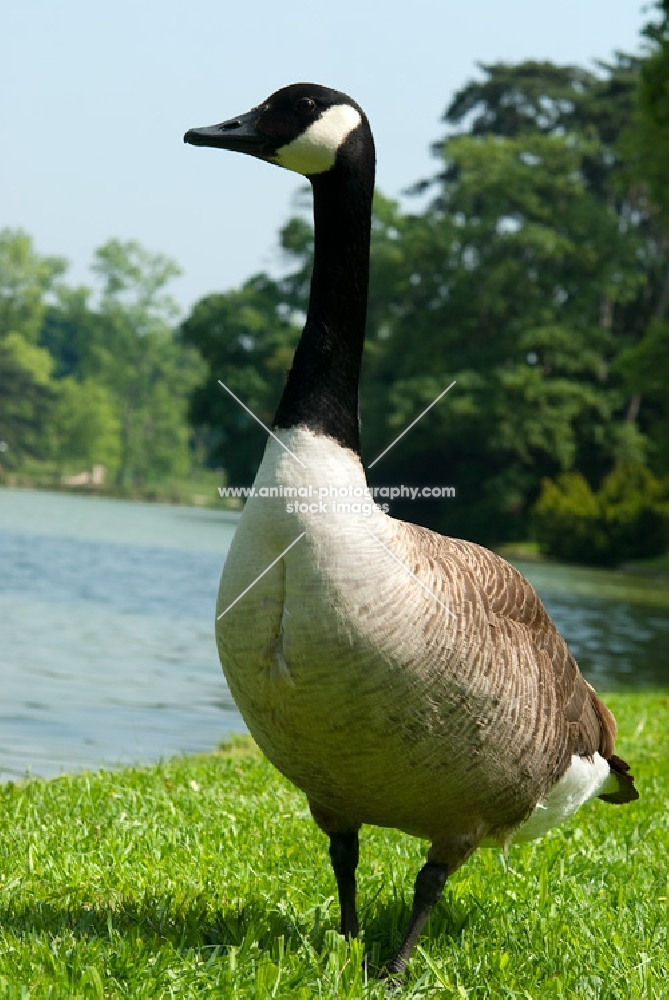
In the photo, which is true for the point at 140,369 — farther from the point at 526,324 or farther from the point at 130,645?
the point at 130,645

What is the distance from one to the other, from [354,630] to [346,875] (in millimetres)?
1064

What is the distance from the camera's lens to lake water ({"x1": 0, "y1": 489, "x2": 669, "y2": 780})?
31.0 ft

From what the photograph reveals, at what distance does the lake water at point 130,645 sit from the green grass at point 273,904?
2062 mm

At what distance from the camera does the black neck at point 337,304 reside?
357 centimetres

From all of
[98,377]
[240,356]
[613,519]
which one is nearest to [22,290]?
[98,377]

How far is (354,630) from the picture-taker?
10.8 feet

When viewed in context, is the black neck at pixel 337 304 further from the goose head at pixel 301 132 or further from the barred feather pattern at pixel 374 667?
the barred feather pattern at pixel 374 667

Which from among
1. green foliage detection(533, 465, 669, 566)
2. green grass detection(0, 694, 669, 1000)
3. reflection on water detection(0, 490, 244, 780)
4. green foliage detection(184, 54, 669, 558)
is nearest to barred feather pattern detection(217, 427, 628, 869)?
green grass detection(0, 694, 669, 1000)

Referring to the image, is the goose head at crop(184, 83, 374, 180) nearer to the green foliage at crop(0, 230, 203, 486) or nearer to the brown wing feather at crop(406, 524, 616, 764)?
the brown wing feather at crop(406, 524, 616, 764)

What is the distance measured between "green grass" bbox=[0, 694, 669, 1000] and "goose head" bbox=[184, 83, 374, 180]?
7.86ft

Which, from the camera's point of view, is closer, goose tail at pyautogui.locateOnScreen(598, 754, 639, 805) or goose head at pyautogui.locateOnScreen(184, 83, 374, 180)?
goose head at pyautogui.locateOnScreen(184, 83, 374, 180)

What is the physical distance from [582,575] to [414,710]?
36480mm

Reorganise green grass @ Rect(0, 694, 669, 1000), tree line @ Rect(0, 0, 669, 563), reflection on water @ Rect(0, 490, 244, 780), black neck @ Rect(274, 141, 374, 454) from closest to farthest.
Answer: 1. green grass @ Rect(0, 694, 669, 1000)
2. black neck @ Rect(274, 141, 374, 454)
3. reflection on water @ Rect(0, 490, 244, 780)
4. tree line @ Rect(0, 0, 669, 563)

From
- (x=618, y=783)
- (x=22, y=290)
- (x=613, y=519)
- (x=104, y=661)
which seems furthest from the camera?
(x=22, y=290)
